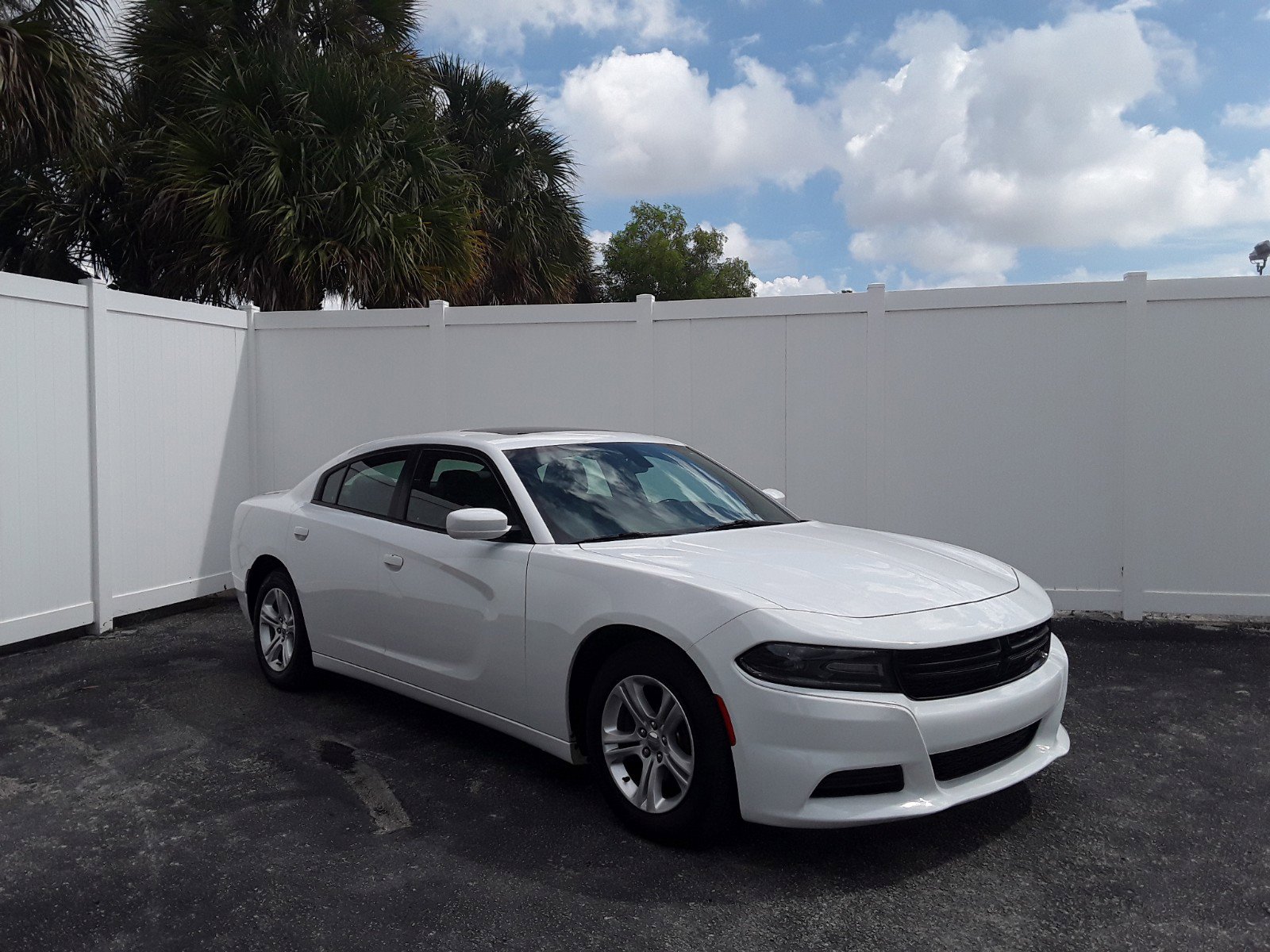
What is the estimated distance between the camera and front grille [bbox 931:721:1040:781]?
3.25 metres

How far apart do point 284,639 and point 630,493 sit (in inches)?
93.4

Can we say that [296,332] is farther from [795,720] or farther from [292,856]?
[795,720]

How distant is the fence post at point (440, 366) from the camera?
8.59m

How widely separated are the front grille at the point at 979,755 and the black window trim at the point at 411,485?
1.77 m


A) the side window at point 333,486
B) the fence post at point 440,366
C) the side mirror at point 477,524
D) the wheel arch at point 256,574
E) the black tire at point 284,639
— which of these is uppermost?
the fence post at point 440,366

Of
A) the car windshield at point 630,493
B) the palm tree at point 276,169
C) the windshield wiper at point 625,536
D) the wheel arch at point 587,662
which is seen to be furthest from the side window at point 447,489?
the palm tree at point 276,169

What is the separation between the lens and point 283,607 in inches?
219

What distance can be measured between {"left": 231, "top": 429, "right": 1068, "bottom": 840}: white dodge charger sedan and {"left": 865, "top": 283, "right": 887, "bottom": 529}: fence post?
2687 mm

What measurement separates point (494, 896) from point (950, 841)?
5.28ft

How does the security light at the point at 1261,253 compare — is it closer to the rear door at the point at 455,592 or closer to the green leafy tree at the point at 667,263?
the rear door at the point at 455,592

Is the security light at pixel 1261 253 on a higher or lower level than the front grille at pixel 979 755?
higher

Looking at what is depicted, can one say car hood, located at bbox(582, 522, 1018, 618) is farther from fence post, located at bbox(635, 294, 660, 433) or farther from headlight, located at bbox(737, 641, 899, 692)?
fence post, located at bbox(635, 294, 660, 433)

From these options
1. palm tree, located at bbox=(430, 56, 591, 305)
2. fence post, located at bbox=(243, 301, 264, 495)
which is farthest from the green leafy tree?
fence post, located at bbox=(243, 301, 264, 495)

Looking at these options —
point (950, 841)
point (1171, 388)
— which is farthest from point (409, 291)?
point (950, 841)
